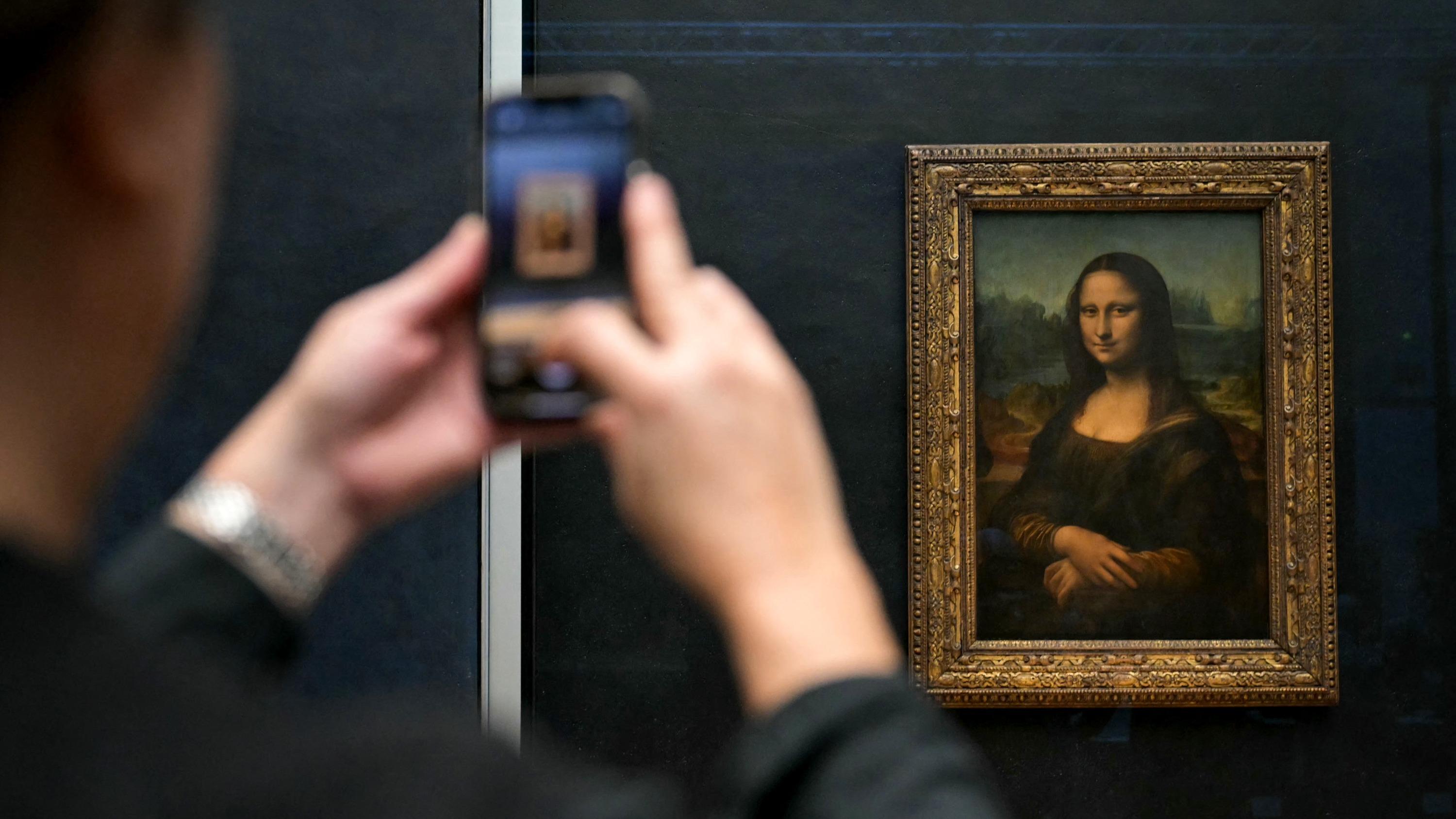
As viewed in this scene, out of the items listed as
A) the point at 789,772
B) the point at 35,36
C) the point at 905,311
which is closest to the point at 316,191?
the point at 905,311

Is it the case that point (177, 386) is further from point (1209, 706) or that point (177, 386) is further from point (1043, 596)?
point (1209, 706)

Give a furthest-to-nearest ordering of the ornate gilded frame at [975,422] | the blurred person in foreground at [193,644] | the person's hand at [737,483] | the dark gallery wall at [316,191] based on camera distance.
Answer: the ornate gilded frame at [975,422]
the dark gallery wall at [316,191]
the person's hand at [737,483]
the blurred person in foreground at [193,644]

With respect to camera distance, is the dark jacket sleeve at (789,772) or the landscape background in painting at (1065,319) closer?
the dark jacket sleeve at (789,772)

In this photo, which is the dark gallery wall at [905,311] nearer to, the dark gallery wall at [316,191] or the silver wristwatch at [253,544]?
the dark gallery wall at [316,191]

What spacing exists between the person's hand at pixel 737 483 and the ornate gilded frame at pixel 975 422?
6.07 ft

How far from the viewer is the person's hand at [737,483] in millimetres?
536

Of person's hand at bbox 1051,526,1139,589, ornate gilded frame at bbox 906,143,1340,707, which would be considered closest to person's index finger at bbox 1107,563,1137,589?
person's hand at bbox 1051,526,1139,589

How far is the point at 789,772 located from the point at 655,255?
0.96 feet

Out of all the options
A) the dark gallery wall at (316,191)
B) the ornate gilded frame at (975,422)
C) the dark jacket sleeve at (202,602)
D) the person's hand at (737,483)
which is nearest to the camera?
the person's hand at (737,483)

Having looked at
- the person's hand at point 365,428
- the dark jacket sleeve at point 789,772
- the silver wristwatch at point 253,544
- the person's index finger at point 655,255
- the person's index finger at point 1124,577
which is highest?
the person's index finger at point 655,255

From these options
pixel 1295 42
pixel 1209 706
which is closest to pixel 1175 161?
pixel 1295 42

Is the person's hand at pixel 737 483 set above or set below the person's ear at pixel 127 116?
below

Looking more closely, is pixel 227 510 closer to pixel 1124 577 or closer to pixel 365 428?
pixel 365 428

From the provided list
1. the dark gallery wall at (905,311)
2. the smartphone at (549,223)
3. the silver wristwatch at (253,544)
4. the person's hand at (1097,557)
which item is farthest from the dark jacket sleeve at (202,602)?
the person's hand at (1097,557)
